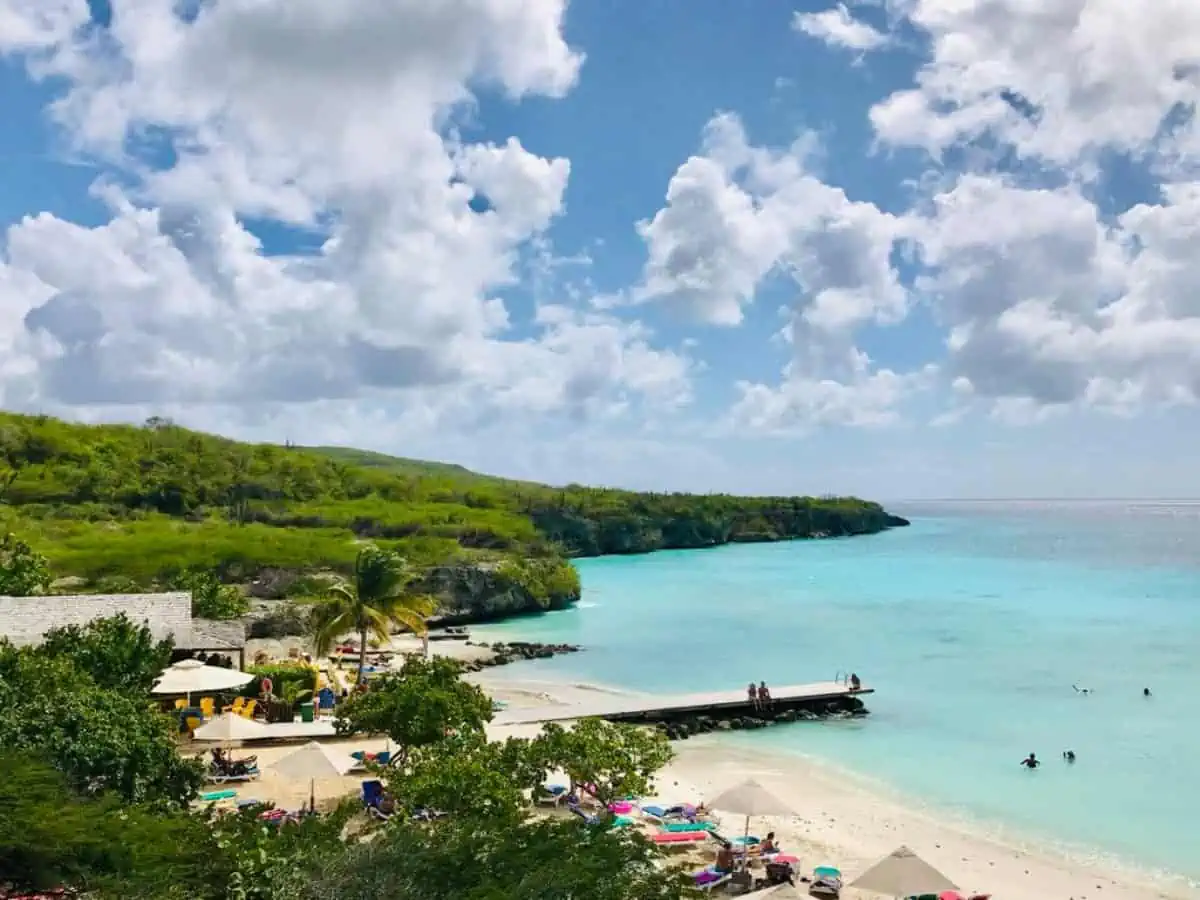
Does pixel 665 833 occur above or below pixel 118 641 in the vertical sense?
below

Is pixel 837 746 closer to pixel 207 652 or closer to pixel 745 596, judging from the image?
pixel 207 652

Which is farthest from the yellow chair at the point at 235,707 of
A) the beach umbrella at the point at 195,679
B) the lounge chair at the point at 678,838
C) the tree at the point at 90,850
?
the tree at the point at 90,850

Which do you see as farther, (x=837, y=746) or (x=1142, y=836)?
(x=837, y=746)

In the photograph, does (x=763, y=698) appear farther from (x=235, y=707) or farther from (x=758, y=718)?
(x=235, y=707)

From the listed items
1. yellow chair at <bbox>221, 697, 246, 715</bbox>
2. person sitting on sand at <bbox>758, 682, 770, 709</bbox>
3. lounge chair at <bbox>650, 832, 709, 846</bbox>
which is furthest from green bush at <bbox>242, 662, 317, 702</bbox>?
person sitting on sand at <bbox>758, 682, 770, 709</bbox>

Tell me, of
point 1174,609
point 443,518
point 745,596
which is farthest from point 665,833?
point 443,518

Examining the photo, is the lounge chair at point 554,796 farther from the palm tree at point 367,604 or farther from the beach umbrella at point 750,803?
the palm tree at point 367,604

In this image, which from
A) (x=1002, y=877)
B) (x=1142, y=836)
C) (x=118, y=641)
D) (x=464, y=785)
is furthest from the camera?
(x=1142, y=836)
